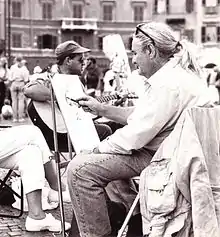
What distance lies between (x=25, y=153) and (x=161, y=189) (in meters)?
1.65

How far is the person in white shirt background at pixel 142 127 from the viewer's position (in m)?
3.95

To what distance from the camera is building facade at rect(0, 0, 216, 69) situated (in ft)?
217

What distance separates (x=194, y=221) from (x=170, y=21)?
6611cm

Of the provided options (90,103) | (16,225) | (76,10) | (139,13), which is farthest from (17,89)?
(139,13)

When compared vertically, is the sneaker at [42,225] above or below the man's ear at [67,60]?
below

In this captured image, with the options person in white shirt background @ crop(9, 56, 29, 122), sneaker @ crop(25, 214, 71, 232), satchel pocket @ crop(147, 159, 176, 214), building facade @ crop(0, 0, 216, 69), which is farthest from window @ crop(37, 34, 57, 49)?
satchel pocket @ crop(147, 159, 176, 214)

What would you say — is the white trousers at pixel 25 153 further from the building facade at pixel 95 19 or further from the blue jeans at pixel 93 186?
the building facade at pixel 95 19

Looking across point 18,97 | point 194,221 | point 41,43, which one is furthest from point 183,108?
point 41,43

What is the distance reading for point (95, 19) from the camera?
68.4m

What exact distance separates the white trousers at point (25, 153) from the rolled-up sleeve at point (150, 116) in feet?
3.88

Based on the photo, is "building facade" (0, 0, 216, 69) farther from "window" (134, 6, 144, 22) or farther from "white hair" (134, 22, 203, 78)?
"white hair" (134, 22, 203, 78)

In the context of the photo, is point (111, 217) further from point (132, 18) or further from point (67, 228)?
point (132, 18)

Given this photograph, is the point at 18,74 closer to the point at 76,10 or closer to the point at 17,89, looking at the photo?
the point at 17,89

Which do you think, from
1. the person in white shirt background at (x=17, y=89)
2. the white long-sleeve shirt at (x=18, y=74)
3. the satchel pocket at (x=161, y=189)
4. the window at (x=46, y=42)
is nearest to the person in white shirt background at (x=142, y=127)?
the satchel pocket at (x=161, y=189)
